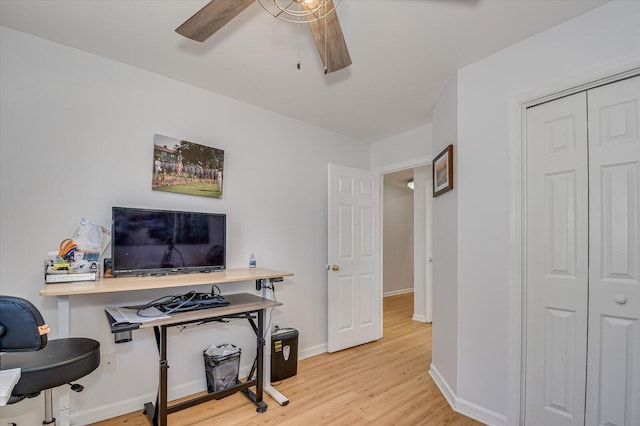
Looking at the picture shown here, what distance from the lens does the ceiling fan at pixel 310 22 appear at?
1329mm

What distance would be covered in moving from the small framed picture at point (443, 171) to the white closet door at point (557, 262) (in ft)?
1.79

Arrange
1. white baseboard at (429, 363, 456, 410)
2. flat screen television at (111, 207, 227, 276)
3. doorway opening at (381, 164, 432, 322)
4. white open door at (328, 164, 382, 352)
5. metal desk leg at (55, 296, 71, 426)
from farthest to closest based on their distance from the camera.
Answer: doorway opening at (381, 164, 432, 322)
white open door at (328, 164, 382, 352)
white baseboard at (429, 363, 456, 410)
flat screen television at (111, 207, 227, 276)
metal desk leg at (55, 296, 71, 426)

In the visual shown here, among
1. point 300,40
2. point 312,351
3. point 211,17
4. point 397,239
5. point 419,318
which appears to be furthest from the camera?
point 397,239

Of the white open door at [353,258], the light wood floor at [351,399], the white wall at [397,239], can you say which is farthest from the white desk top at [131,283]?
the white wall at [397,239]

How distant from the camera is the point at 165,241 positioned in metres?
2.30

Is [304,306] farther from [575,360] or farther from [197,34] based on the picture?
[197,34]

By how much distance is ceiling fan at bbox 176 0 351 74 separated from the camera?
1.33 meters

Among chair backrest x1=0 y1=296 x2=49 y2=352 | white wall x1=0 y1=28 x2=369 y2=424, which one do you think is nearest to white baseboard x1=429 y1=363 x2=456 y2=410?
white wall x1=0 y1=28 x2=369 y2=424

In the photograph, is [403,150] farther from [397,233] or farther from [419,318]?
[397,233]

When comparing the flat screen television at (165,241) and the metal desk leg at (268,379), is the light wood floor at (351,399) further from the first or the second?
the flat screen television at (165,241)

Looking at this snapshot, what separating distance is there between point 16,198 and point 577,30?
3555 millimetres

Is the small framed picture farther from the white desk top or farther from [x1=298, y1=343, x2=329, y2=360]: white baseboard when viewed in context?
[x1=298, y1=343, x2=329, y2=360]: white baseboard

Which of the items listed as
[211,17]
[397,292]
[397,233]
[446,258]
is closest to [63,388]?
[211,17]

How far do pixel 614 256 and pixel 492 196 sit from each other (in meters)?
0.72
